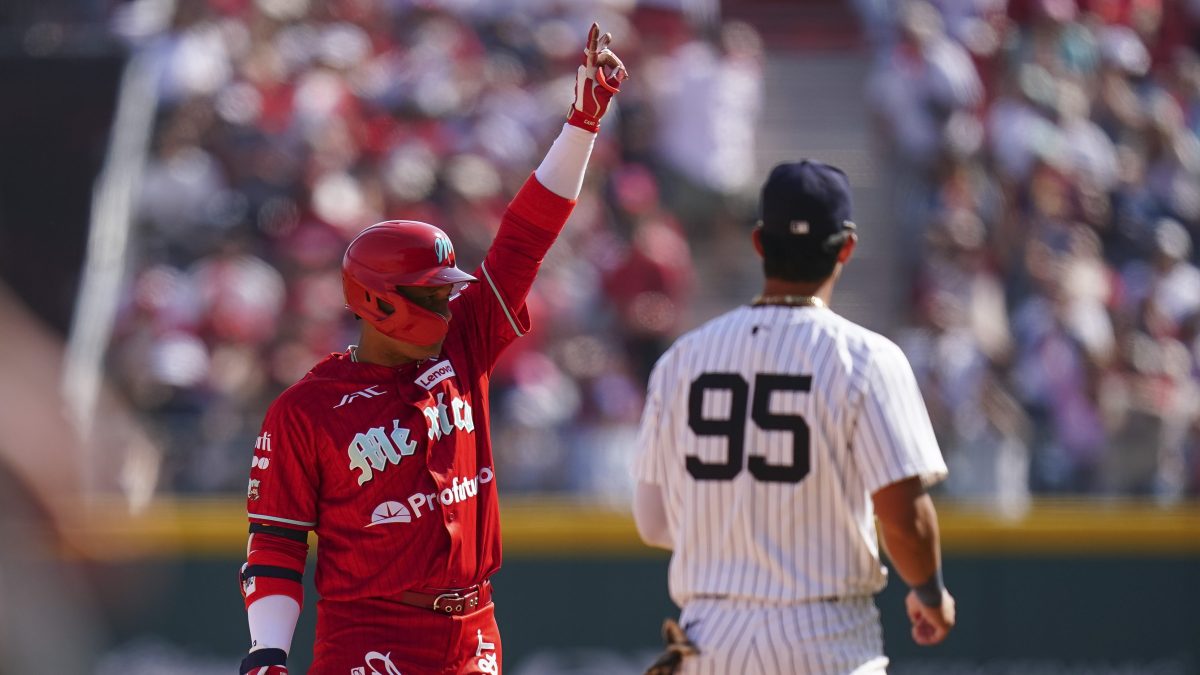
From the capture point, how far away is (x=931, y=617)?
4.25m

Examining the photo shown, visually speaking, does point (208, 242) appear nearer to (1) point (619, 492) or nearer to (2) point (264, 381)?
(2) point (264, 381)

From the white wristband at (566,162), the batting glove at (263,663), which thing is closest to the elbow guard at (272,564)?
the batting glove at (263,663)

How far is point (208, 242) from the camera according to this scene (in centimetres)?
1095

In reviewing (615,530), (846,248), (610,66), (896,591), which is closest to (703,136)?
(615,530)

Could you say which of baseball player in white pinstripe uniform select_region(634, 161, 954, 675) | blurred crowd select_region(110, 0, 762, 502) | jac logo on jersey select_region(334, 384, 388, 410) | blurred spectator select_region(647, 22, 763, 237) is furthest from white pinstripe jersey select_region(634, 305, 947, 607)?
blurred spectator select_region(647, 22, 763, 237)

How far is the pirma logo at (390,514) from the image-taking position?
4324 millimetres

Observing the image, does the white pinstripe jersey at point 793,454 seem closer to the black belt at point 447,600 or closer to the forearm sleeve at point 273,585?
the black belt at point 447,600

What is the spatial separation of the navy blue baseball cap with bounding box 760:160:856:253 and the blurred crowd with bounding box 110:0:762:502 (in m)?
4.67

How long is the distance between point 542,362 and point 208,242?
7.72 feet

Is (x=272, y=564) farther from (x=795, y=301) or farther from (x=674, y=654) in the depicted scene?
(x=795, y=301)

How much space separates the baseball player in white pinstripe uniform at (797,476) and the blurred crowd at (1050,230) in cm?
450

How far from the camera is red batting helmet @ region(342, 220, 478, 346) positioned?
4398mm

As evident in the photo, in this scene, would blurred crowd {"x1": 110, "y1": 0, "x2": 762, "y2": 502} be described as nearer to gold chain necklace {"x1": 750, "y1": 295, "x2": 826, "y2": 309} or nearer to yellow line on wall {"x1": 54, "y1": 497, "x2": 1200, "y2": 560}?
yellow line on wall {"x1": 54, "y1": 497, "x2": 1200, "y2": 560}

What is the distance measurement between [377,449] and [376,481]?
79 millimetres
